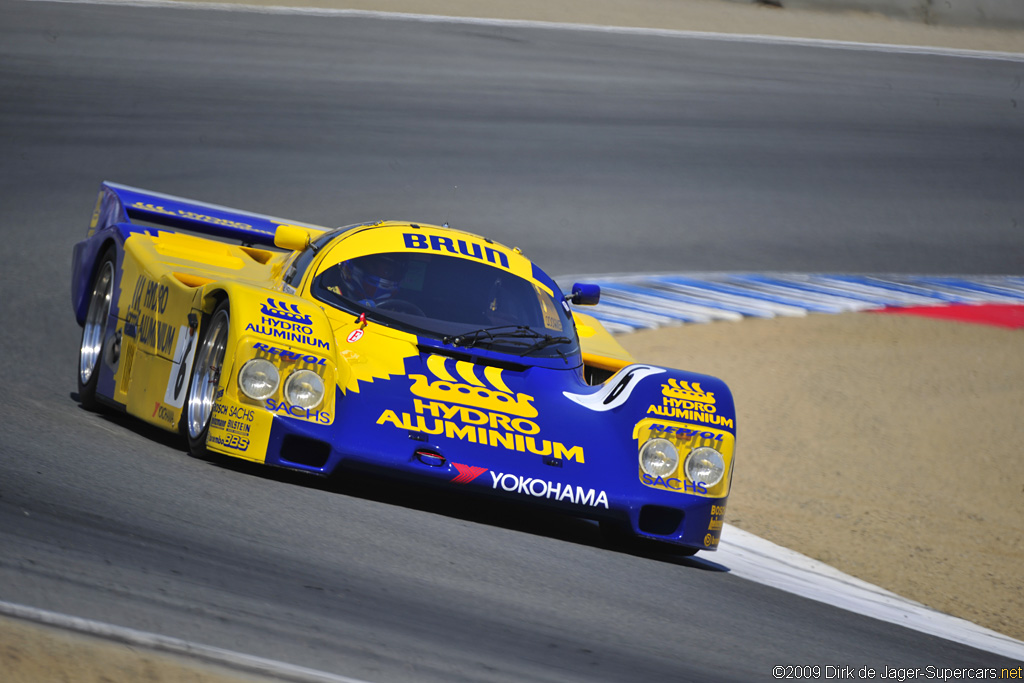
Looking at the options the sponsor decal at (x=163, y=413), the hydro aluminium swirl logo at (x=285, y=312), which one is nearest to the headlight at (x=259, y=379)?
the hydro aluminium swirl logo at (x=285, y=312)

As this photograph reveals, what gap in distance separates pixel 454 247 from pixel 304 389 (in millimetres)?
1800

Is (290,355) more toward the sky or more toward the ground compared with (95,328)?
more toward the sky

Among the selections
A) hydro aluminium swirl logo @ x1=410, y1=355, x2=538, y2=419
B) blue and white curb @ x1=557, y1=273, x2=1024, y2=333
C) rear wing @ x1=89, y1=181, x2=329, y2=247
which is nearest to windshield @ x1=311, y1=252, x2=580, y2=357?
hydro aluminium swirl logo @ x1=410, y1=355, x2=538, y2=419

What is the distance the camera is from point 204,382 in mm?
5965

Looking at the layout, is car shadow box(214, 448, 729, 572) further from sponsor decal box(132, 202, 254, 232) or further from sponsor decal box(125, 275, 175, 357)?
sponsor decal box(132, 202, 254, 232)

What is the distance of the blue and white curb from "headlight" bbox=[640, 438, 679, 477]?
4954 millimetres

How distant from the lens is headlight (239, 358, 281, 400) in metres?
5.63

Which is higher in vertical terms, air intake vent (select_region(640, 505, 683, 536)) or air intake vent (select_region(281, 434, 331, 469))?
air intake vent (select_region(281, 434, 331, 469))

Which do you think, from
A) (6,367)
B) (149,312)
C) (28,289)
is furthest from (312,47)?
(149,312)

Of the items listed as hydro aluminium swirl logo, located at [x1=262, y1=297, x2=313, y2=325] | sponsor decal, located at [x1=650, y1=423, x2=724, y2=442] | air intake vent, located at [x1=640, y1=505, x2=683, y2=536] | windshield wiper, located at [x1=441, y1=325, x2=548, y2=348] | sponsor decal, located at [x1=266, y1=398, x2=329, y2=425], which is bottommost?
air intake vent, located at [x1=640, y1=505, x2=683, y2=536]

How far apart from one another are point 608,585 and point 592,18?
1684 centimetres

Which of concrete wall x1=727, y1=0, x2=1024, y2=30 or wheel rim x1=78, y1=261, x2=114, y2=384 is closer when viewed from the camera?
wheel rim x1=78, y1=261, x2=114, y2=384

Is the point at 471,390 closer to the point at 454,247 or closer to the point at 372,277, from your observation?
the point at 372,277

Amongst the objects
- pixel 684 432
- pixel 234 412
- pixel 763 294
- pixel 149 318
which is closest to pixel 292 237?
pixel 149 318
